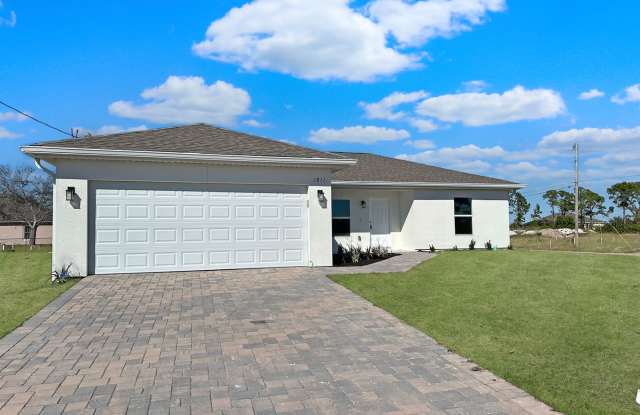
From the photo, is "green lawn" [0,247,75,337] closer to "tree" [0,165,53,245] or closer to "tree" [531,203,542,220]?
"tree" [0,165,53,245]

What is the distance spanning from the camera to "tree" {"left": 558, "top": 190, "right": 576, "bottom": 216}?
1566 inches

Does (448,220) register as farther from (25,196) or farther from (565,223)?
(25,196)

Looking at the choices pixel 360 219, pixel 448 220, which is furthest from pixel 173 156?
pixel 448 220

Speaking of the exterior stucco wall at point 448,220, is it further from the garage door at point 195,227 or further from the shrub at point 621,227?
the shrub at point 621,227

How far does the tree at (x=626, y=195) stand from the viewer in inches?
1521

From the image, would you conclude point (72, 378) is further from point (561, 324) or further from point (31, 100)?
point (31, 100)

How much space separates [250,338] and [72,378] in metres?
2.08

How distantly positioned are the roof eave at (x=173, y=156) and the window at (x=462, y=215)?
6985 millimetres

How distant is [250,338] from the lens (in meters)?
5.55

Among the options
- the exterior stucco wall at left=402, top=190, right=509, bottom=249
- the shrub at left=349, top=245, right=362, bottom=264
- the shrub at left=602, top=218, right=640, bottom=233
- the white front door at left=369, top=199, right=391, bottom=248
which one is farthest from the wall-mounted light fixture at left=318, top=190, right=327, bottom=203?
the shrub at left=602, top=218, right=640, bottom=233

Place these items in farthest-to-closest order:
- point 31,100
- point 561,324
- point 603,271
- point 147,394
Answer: point 31,100
point 603,271
point 561,324
point 147,394

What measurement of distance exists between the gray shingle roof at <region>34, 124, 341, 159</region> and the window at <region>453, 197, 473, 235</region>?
287 inches

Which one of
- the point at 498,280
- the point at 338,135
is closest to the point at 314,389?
the point at 498,280

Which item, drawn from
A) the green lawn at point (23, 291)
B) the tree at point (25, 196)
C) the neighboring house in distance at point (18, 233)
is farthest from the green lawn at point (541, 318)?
the neighboring house in distance at point (18, 233)
